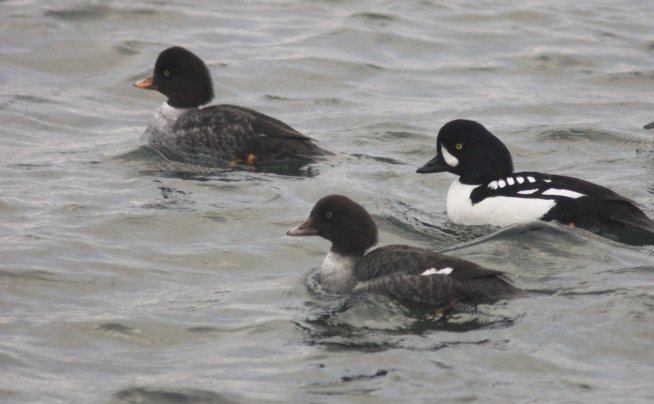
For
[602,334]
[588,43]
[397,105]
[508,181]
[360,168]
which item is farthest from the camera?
[588,43]

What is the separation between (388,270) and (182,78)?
5.37 m

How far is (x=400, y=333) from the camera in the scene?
7988 millimetres

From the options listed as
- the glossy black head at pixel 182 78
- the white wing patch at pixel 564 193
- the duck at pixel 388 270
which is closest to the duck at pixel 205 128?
the glossy black head at pixel 182 78

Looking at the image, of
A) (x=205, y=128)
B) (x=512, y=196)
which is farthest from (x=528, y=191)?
(x=205, y=128)

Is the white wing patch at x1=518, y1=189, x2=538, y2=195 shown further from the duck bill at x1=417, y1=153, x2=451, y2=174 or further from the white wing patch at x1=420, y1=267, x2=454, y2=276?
the white wing patch at x1=420, y1=267, x2=454, y2=276

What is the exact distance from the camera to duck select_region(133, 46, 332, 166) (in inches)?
488

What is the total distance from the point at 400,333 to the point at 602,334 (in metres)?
1.30

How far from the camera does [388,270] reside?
335 inches

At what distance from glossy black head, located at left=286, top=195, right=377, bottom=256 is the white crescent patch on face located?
2.30 meters

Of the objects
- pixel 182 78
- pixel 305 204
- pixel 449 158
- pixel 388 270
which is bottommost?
pixel 305 204

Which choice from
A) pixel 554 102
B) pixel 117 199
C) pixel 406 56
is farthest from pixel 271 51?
pixel 117 199

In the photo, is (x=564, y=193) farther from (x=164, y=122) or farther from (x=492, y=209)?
(x=164, y=122)

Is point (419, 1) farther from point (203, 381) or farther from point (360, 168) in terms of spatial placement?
point (203, 381)

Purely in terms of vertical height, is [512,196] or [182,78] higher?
[182,78]
